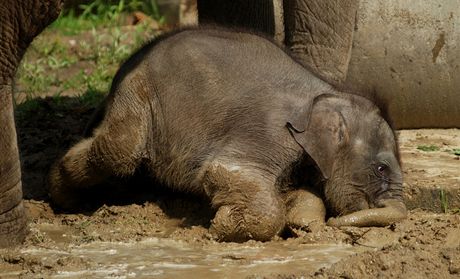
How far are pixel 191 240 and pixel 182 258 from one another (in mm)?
356

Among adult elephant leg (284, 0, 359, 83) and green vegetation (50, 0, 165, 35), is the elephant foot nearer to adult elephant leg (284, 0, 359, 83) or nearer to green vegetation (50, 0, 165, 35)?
adult elephant leg (284, 0, 359, 83)

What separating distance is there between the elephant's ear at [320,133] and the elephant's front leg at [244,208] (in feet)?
1.00

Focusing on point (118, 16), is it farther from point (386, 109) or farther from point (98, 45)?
point (386, 109)

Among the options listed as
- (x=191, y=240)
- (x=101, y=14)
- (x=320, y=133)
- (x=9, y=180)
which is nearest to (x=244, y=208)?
(x=191, y=240)

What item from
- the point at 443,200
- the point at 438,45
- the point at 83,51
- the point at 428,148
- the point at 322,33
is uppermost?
the point at 322,33

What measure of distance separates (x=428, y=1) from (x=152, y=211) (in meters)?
2.55

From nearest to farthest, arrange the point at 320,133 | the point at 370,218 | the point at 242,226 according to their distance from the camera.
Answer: the point at 242,226
the point at 370,218
the point at 320,133

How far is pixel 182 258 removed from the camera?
534cm

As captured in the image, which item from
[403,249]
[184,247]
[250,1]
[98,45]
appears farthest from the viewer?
[98,45]

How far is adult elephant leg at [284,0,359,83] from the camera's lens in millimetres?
6434

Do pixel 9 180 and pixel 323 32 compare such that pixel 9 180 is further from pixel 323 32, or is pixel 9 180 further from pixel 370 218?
pixel 323 32

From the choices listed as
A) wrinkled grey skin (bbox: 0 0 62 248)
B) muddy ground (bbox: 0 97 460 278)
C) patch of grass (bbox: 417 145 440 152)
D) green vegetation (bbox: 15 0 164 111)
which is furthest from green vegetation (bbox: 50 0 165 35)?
wrinkled grey skin (bbox: 0 0 62 248)

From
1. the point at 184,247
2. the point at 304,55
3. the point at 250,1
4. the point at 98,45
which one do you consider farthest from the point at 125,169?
the point at 98,45

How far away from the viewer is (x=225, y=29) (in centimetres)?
649
